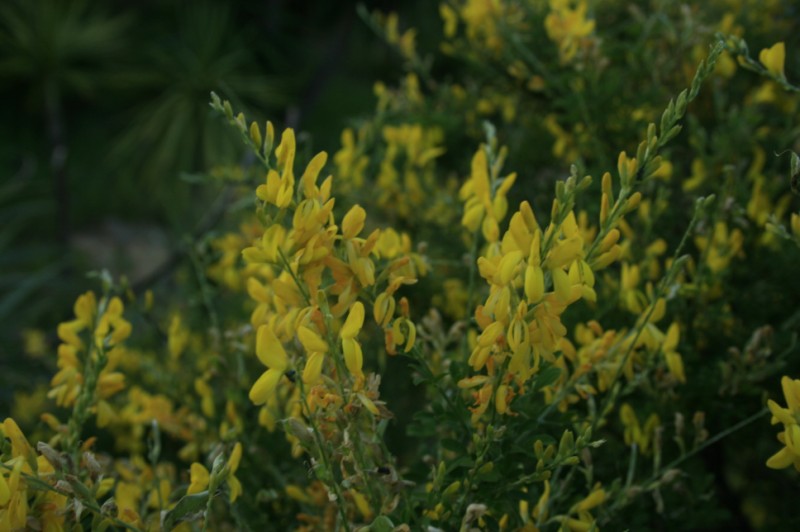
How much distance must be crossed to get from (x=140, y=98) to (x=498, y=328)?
6.67m

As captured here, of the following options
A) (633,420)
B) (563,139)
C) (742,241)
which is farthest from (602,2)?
(633,420)

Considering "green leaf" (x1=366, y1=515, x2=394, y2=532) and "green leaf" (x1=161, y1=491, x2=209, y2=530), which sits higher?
"green leaf" (x1=161, y1=491, x2=209, y2=530)

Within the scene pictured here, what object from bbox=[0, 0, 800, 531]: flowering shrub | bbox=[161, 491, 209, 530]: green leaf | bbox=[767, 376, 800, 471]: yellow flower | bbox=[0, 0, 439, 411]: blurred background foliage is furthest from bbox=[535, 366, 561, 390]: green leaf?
bbox=[0, 0, 439, 411]: blurred background foliage

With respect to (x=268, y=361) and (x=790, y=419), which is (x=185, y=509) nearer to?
(x=268, y=361)

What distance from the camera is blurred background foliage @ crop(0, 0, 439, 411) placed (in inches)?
229

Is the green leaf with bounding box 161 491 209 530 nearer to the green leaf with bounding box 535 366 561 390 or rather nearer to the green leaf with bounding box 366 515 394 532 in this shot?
the green leaf with bounding box 366 515 394 532

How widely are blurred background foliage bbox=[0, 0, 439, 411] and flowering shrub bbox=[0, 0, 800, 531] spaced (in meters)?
3.69

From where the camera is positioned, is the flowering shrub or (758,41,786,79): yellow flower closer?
the flowering shrub

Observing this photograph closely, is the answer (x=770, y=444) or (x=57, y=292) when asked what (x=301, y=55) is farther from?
(x=770, y=444)

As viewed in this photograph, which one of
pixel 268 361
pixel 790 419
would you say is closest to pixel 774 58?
pixel 790 419

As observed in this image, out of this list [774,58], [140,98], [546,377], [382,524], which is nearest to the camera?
[382,524]

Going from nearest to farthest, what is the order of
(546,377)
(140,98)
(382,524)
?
1. (382,524)
2. (546,377)
3. (140,98)

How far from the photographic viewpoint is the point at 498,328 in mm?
649

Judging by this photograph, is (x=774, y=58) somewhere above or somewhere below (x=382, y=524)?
above
